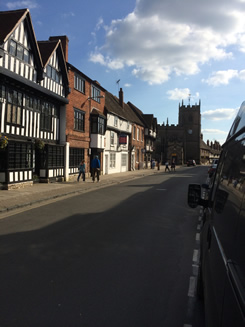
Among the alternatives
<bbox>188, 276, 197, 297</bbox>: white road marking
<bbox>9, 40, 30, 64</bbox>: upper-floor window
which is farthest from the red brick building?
<bbox>188, 276, 197, 297</bbox>: white road marking

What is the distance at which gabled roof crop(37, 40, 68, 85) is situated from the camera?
18.9 metres

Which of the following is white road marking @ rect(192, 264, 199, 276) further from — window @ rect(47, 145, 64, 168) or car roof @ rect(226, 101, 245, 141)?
window @ rect(47, 145, 64, 168)

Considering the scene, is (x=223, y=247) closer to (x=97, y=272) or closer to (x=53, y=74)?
(x=97, y=272)

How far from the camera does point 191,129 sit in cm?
9938

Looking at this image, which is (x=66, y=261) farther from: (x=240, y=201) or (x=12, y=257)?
(x=240, y=201)

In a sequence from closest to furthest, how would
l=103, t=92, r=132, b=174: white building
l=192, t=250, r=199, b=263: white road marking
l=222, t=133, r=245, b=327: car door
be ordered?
1. l=222, t=133, r=245, b=327: car door
2. l=192, t=250, r=199, b=263: white road marking
3. l=103, t=92, r=132, b=174: white building

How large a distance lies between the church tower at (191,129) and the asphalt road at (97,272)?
90.9 meters

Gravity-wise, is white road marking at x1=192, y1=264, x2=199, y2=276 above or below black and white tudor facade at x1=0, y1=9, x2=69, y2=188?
below

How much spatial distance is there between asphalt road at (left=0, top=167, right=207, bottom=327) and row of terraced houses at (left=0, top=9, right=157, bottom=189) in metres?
8.15

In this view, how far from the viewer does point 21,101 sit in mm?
16594

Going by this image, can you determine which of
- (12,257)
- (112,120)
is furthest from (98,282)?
(112,120)

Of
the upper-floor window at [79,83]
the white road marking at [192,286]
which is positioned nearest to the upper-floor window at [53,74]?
the upper-floor window at [79,83]

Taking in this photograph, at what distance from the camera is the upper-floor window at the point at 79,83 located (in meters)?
23.0

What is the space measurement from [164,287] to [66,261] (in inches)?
71.6
